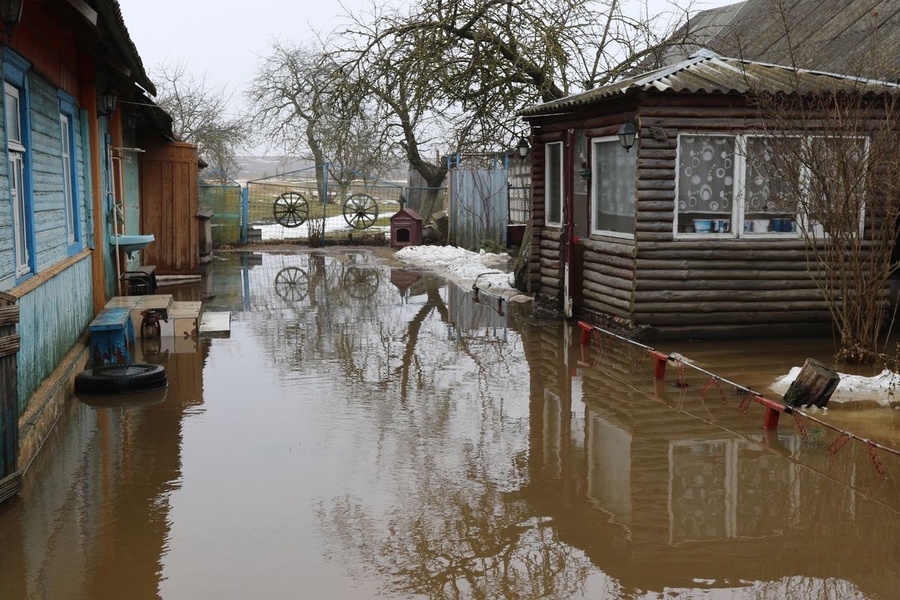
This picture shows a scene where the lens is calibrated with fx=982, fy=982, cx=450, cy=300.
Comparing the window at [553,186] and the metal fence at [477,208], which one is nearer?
the window at [553,186]

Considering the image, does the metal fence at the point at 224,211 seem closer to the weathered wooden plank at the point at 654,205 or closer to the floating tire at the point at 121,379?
the weathered wooden plank at the point at 654,205


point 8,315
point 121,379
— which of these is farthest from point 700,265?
point 8,315

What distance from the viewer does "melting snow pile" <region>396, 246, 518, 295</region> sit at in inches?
676

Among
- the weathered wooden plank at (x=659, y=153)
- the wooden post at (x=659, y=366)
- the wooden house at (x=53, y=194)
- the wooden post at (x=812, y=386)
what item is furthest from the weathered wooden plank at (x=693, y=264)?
the wooden house at (x=53, y=194)

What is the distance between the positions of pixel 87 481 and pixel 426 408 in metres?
2.90

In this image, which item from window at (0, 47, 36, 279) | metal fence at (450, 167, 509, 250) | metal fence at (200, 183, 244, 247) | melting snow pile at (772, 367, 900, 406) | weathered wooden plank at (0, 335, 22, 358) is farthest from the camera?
metal fence at (200, 183, 244, 247)

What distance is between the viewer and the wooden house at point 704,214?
1090cm

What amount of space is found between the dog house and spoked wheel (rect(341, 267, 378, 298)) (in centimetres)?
514

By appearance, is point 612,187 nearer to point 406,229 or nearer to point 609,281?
point 609,281

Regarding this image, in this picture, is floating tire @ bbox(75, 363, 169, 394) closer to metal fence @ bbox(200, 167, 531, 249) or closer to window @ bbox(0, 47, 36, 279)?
window @ bbox(0, 47, 36, 279)

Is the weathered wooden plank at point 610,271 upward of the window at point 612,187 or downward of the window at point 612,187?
downward

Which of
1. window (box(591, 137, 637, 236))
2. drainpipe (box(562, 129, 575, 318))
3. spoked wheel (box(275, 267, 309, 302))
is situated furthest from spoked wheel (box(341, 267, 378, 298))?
window (box(591, 137, 637, 236))

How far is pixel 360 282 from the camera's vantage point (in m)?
18.1

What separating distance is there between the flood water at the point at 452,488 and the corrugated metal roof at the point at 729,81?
9.50 feet
